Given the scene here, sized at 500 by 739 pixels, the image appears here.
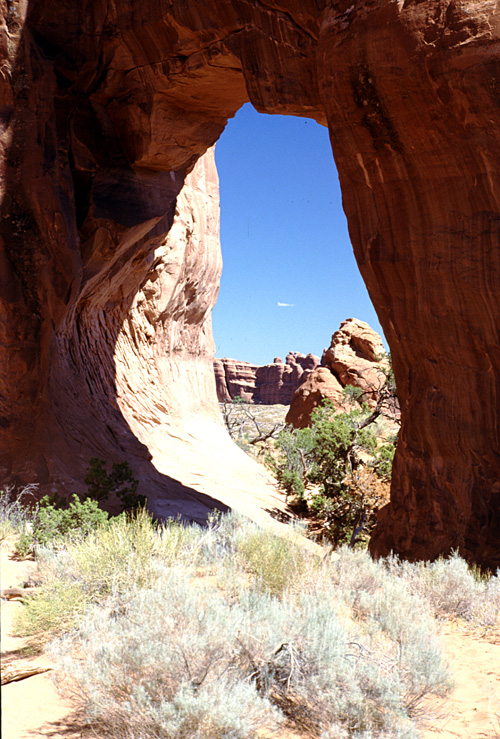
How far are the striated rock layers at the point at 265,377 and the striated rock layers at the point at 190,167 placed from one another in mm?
66115

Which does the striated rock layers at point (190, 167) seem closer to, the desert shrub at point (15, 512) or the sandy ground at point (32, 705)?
the desert shrub at point (15, 512)

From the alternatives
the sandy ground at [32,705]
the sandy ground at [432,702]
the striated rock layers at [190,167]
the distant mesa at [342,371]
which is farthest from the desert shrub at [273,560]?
the distant mesa at [342,371]

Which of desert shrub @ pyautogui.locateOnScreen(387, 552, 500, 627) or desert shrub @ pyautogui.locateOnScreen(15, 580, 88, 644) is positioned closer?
desert shrub @ pyautogui.locateOnScreen(15, 580, 88, 644)

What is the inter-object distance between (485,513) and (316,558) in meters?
2.05

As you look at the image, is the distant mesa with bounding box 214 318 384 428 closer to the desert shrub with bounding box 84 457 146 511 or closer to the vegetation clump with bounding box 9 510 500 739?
the desert shrub with bounding box 84 457 146 511

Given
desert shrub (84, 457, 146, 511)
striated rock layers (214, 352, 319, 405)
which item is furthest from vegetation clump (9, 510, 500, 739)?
striated rock layers (214, 352, 319, 405)

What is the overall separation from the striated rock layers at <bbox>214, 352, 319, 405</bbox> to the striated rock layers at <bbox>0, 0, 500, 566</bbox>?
66.1 meters

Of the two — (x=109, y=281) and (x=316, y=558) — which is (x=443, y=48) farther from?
(x=109, y=281)

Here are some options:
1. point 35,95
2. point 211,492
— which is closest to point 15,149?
point 35,95

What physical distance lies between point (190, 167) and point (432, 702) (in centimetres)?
983

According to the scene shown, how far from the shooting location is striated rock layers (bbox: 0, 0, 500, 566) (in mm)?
5613

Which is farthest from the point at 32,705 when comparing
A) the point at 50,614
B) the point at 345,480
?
the point at 345,480

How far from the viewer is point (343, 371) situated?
23766 mm

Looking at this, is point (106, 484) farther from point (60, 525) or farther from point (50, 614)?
point (50, 614)
